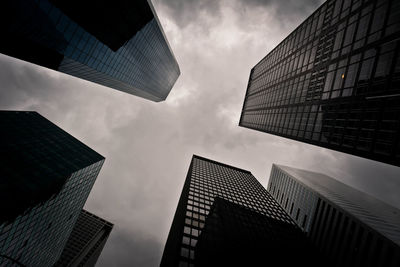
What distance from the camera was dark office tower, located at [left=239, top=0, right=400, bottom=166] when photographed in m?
26.4

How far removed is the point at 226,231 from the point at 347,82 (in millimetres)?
33712

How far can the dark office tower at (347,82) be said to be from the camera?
1038 inches

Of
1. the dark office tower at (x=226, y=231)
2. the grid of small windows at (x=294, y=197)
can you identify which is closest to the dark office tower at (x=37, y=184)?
the dark office tower at (x=226, y=231)

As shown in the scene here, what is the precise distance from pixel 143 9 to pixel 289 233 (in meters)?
64.8

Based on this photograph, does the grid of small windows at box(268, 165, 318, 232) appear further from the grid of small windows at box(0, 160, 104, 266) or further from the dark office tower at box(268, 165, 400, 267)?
the grid of small windows at box(0, 160, 104, 266)

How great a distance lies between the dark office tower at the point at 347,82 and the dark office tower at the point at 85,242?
147290 millimetres

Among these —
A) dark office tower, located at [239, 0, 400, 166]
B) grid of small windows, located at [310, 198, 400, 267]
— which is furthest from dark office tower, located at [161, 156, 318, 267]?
dark office tower, located at [239, 0, 400, 166]

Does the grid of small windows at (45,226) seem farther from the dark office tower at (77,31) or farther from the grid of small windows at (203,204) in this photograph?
the grid of small windows at (203,204)

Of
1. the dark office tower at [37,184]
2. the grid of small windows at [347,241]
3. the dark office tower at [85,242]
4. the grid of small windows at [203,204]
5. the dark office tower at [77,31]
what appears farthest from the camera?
the dark office tower at [85,242]

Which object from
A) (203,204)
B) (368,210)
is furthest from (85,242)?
(368,210)

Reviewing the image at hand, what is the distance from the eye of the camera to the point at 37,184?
39.8 m

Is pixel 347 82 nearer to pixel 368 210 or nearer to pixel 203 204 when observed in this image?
pixel 203 204

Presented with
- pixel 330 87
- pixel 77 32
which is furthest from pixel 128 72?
pixel 330 87

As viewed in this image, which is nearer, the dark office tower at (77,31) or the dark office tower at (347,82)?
the dark office tower at (347,82)
